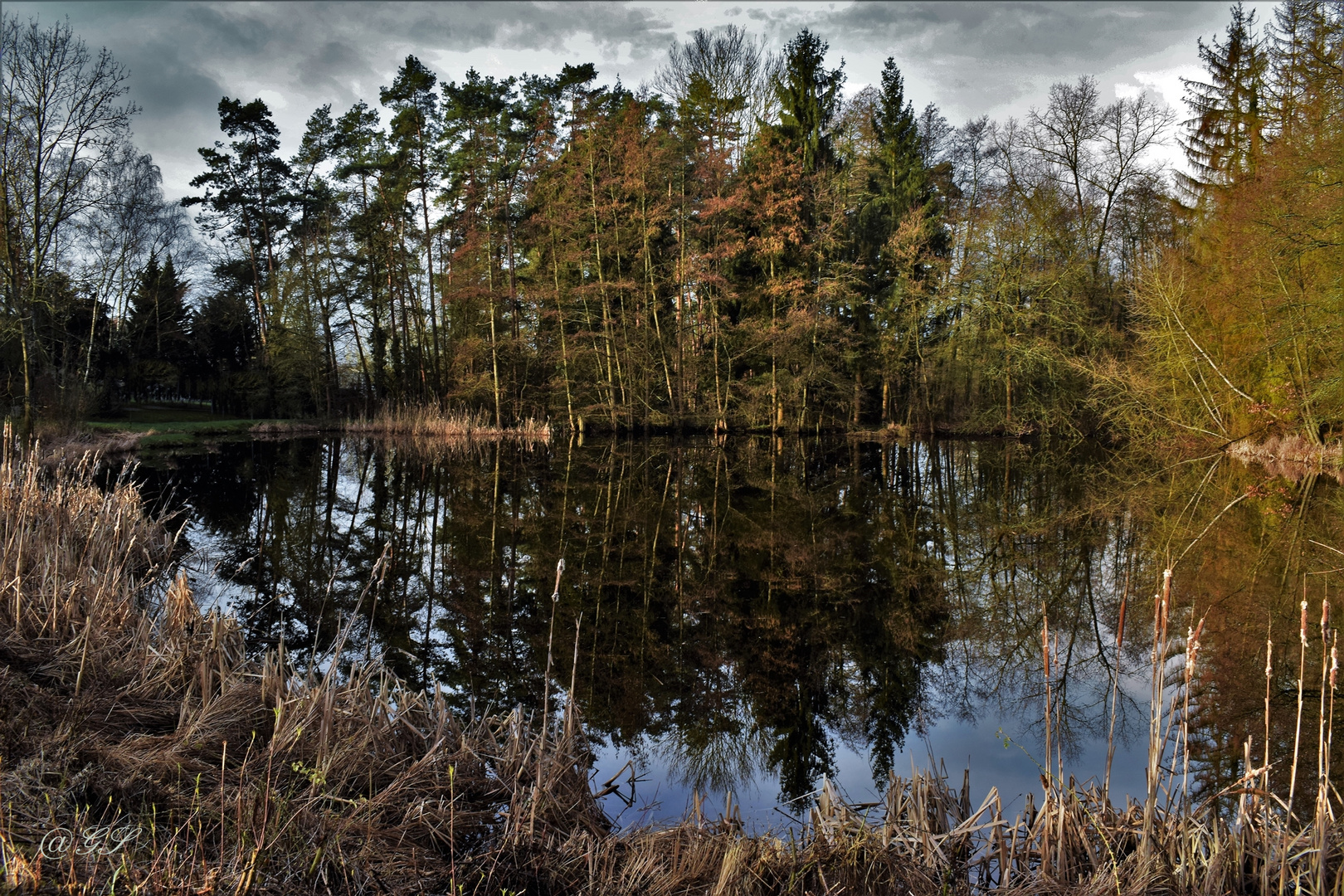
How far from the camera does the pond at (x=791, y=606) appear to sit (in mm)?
3494

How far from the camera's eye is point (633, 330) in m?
24.6

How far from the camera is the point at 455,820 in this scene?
2.50 metres

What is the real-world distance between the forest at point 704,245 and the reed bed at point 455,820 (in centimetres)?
1755

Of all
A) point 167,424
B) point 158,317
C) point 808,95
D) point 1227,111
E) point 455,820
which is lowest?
point 455,820

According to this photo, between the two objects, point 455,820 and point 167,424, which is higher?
point 167,424

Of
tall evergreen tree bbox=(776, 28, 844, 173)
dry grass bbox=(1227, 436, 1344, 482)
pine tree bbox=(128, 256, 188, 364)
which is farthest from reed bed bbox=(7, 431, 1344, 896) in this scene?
pine tree bbox=(128, 256, 188, 364)

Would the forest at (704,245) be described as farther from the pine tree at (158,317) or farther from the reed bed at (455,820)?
the reed bed at (455,820)

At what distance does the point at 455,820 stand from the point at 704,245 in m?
23.5

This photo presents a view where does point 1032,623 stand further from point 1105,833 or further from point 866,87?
point 866,87

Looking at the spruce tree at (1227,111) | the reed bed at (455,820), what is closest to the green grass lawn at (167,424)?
the reed bed at (455,820)

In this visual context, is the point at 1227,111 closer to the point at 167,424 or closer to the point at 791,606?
the point at 791,606

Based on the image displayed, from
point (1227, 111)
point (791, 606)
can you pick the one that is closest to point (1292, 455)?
point (1227, 111)

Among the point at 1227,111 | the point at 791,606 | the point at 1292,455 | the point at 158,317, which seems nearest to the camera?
the point at 791,606

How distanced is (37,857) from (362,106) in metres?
28.5
